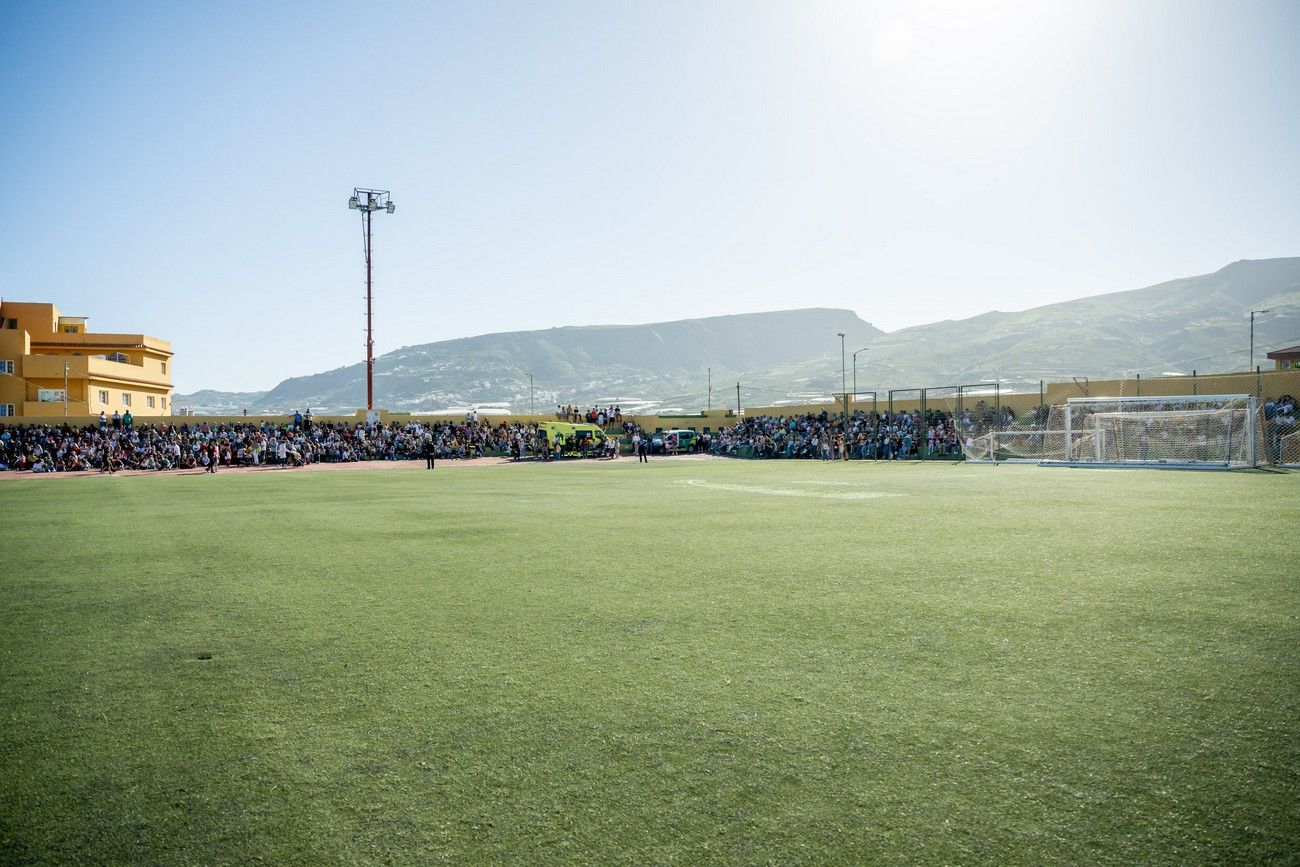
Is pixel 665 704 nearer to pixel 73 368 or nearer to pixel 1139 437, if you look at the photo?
pixel 1139 437

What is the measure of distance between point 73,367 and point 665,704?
2589 inches

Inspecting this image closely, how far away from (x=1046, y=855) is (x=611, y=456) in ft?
141

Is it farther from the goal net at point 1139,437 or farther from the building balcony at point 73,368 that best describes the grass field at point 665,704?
the building balcony at point 73,368

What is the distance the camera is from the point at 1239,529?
915 cm

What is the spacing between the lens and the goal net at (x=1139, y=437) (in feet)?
78.1

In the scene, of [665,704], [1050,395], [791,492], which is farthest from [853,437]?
[665,704]

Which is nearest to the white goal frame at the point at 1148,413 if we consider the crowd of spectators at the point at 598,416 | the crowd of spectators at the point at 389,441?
the crowd of spectators at the point at 389,441

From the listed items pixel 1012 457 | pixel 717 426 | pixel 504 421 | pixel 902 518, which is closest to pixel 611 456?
pixel 504 421

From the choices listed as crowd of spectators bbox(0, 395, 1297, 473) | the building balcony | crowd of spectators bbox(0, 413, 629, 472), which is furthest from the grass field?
the building balcony

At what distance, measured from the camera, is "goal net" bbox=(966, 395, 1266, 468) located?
→ 23797 millimetres

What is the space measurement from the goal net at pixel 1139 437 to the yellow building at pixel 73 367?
59.1 m

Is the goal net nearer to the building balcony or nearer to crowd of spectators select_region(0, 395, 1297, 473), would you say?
crowd of spectators select_region(0, 395, 1297, 473)

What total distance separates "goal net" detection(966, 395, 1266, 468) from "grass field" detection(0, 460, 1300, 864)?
1845 cm

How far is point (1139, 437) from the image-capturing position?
26156mm
